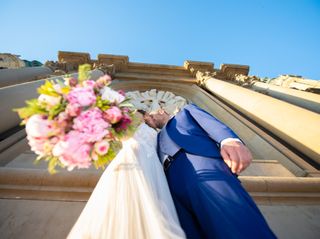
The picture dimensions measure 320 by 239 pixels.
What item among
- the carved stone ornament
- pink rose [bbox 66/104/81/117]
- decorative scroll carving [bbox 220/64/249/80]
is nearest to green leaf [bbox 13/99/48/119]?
pink rose [bbox 66/104/81/117]

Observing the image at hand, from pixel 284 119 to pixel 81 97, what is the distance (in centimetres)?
444

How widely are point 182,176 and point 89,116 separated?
1.01m

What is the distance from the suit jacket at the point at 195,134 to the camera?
6.91 feet

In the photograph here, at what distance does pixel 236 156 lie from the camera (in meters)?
1.85

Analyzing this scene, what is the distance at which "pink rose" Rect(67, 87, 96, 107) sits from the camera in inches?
54.7

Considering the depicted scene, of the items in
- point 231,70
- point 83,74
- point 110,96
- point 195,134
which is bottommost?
point 231,70

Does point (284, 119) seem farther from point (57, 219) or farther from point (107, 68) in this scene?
point (107, 68)

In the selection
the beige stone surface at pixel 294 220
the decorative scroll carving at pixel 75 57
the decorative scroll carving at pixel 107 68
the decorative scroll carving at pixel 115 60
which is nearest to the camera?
the beige stone surface at pixel 294 220

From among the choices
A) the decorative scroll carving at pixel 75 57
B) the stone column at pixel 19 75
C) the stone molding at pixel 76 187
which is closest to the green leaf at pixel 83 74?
the stone molding at pixel 76 187

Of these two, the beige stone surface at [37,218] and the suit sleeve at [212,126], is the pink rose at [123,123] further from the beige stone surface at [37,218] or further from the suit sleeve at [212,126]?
the beige stone surface at [37,218]

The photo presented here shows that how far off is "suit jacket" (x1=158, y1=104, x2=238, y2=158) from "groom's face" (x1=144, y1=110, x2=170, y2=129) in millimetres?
491

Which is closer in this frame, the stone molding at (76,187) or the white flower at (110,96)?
the white flower at (110,96)

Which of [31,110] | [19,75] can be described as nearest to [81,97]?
[31,110]

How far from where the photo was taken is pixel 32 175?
9.45ft
